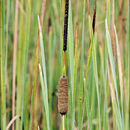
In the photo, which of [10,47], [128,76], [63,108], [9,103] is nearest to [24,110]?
[63,108]

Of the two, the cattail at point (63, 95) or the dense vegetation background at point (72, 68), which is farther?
the dense vegetation background at point (72, 68)

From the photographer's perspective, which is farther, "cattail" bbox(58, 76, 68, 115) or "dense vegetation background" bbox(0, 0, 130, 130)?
"dense vegetation background" bbox(0, 0, 130, 130)

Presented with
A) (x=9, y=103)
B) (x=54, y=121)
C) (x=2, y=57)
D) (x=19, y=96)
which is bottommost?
(x=54, y=121)

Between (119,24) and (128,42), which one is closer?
(128,42)

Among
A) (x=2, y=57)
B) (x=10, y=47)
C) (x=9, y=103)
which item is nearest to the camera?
(x=2, y=57)

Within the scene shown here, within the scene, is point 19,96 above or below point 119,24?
below

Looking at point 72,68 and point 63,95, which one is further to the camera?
point 72,68

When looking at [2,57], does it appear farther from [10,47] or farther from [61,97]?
[10,47]

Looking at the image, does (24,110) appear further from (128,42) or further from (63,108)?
(128,42)

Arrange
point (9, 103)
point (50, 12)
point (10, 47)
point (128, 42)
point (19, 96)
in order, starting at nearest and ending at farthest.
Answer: point (128, 42), point (19, 96), point (50, 12), point (9, 103), point (10, 47)
